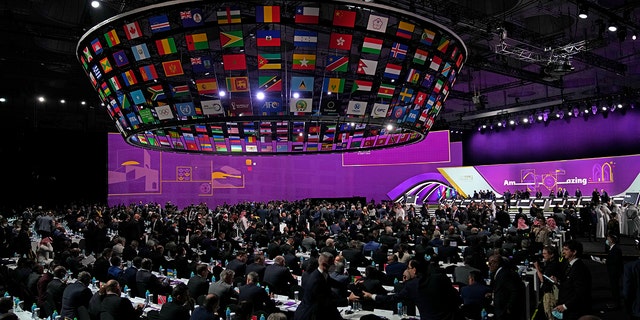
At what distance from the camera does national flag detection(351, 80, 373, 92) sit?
9612mm

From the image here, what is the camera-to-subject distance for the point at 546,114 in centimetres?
2830

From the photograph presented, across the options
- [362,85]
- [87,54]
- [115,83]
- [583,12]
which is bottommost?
[362,85]

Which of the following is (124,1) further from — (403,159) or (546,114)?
(546,114)

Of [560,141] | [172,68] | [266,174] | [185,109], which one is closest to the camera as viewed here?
[172,68]

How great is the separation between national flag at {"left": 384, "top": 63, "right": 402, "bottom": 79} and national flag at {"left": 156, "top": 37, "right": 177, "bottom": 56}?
13.2 feet

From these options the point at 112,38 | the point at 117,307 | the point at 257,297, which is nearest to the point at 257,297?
the point at 257,297

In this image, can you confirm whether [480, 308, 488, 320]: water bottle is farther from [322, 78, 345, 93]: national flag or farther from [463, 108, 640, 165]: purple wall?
[463, 108, 640, 165]: purple wall

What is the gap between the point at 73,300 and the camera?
6.48 meters

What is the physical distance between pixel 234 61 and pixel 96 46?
2.79 meters

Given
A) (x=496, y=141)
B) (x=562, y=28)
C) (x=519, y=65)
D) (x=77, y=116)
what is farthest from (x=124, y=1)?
(x=496, y=141)

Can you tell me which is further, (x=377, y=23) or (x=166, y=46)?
(x=166, y=46)

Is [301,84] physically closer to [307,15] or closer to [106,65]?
[307,15]

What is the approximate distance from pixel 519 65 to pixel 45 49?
2059cm

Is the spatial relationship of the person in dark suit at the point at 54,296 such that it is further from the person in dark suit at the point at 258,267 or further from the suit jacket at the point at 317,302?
the suit jacket at the point at 317,302
